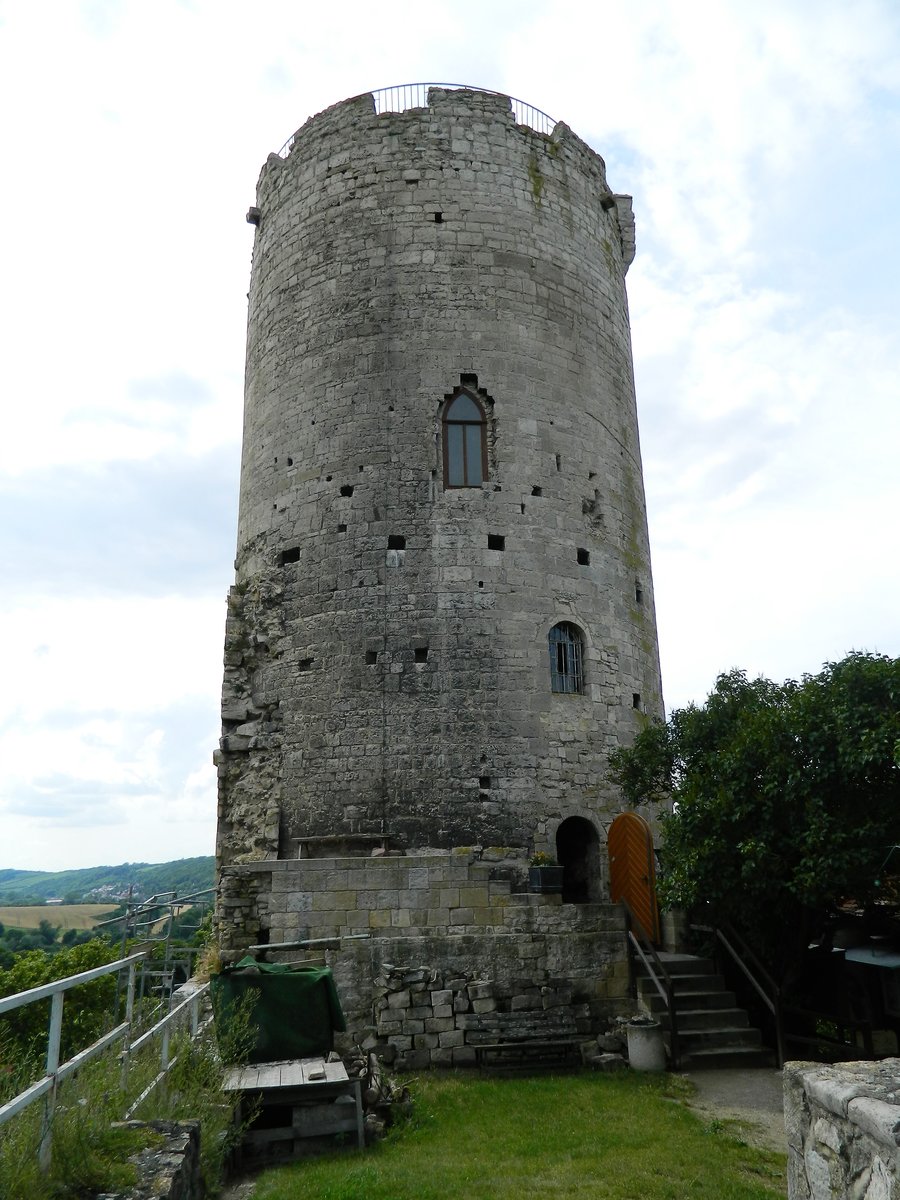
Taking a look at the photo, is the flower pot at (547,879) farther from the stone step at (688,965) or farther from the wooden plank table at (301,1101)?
the wooden plank table at (301,1101)

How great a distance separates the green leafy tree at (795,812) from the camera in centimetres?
1007

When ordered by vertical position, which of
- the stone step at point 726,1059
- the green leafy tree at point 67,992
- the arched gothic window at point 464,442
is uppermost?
the arched gothic window at point 464,442

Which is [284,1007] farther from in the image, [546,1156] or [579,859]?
[579,859]

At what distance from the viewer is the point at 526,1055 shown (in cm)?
1083

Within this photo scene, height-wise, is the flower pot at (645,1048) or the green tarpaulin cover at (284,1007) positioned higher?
the green tarpaulin cover at (284,1007)

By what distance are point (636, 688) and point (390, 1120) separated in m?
9.16

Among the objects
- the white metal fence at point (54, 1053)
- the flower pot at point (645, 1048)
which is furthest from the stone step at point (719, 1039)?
the white metal fence at point (54, 1053)

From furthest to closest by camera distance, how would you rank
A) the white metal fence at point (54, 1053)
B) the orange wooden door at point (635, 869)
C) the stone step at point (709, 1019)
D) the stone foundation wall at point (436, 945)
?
the orange wooden door at point (635, 869), the stone step at point (709, 1019), the stone foundation wall at point (436, 945), the white metal fence at point (54, 1053)

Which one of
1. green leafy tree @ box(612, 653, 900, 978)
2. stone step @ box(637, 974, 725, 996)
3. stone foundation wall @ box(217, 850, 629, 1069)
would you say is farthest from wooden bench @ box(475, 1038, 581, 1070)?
green leafy tree @ box(612, 653, 900, 978)

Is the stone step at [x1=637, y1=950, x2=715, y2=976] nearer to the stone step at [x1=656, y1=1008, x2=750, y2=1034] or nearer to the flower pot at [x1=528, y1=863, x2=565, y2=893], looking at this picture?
the stone step at [x1=656, y1=1008, x2=750, y2=1034]

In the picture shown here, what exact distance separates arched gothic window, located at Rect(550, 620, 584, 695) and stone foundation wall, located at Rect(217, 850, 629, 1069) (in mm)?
4022

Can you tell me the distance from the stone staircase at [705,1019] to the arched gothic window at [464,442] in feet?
26.7

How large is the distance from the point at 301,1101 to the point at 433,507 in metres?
9.35

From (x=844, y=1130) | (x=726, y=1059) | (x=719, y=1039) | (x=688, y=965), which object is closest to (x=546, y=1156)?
(x=726, y=1059)
